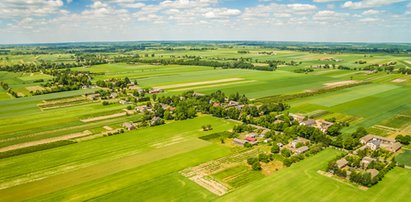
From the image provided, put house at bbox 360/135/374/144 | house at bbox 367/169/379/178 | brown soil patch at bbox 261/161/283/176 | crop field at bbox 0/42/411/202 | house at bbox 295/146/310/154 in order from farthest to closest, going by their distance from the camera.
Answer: house at bbox 360/135/374/144 < house at bbox 295/146/310/154 < brown soil patch at bbox 261/161/283/176 < house at bbox 367/169/379/178 < crop field at bbox 0/42/411/202

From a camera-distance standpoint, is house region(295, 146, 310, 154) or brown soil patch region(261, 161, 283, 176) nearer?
brown soil patch region(261, 161, 283, 176)

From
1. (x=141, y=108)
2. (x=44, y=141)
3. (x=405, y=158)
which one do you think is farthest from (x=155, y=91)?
(x=405, y=158)

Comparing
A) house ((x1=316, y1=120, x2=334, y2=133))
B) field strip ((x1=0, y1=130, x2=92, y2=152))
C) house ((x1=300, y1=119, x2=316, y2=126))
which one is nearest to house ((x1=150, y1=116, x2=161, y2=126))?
field strip ((x1=0, y1=130, x2=92, y2=152))

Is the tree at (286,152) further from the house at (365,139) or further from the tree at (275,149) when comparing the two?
the house at (365,139)

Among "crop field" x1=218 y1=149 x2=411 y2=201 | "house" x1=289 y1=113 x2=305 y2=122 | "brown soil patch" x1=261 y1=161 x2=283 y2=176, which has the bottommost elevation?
"brown soil patch" x1=261 y1=161 x2=283 y2=176

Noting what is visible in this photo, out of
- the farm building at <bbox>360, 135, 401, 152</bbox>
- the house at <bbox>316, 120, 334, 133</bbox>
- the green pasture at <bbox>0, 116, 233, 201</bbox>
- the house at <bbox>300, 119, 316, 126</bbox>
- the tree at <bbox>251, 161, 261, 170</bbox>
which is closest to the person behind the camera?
the green pasture at <bbox>0, 116, 233, 201</bbox>

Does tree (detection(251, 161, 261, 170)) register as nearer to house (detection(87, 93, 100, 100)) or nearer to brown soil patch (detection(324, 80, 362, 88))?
house (detection(87, 93, 100, 100))

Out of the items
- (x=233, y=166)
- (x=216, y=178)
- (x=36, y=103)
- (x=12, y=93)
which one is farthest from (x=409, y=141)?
(x=12, y=93)

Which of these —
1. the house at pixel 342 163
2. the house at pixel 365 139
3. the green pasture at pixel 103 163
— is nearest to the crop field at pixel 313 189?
the house at pixel 342 163

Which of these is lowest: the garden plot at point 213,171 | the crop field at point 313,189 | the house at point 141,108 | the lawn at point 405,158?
the garden plot at point 213,171
